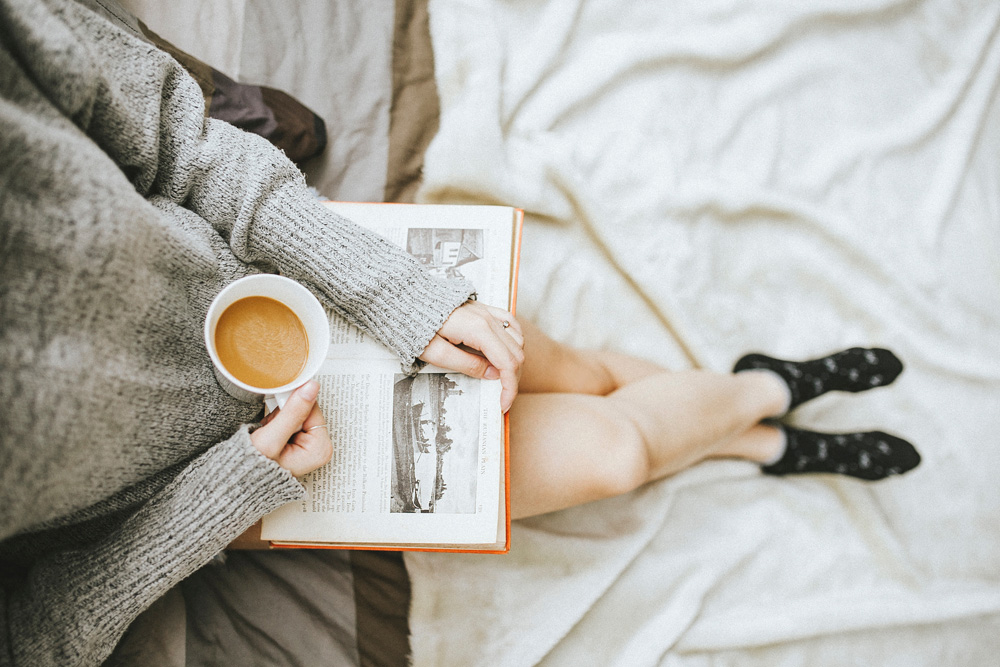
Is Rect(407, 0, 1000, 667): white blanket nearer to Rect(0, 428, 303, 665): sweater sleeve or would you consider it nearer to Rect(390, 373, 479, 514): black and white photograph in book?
Rect(390, 373, 479, 514): black and white photograph in book

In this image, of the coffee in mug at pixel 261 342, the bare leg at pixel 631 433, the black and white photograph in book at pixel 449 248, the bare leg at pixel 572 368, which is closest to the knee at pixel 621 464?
the bare leg at pixel 631 433

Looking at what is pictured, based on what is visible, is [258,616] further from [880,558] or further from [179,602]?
[880,558]

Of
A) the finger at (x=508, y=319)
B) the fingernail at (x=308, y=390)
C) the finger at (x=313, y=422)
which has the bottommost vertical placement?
the finger at (x=313, y=422)

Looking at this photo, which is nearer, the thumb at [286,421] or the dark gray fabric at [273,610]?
the thumb at [286,421]

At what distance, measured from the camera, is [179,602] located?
26.9 inches

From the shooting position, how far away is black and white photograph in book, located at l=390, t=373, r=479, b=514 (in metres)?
0.61

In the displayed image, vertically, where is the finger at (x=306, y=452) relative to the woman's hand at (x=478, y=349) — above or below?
below

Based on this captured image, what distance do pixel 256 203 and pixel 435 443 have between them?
0.30 meters

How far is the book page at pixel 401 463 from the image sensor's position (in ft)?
1.98

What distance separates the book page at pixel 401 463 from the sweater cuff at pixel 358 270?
0.05 meters

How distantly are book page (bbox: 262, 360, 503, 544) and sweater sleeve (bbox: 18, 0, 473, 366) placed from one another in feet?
0.17

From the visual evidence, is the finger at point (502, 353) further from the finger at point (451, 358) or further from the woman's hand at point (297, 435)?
the woman's hand at point (297, 435)

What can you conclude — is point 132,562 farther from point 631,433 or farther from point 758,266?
point 758,266

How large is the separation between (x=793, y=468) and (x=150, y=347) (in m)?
0.90
